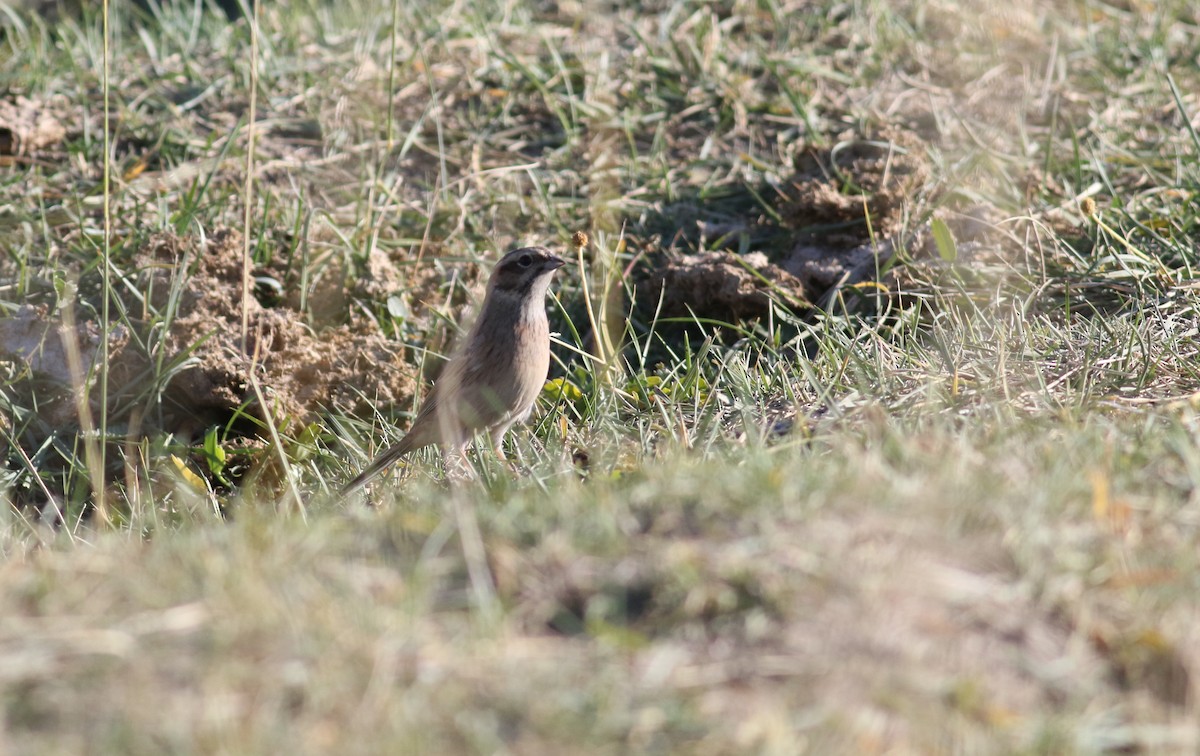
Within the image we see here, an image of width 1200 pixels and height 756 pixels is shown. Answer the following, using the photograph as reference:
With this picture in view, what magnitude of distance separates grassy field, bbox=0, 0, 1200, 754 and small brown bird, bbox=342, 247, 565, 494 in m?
0.17

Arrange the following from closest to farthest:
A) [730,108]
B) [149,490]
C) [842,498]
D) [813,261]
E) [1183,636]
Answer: [1183,636] < [842,498] < [149,490] < [813,261] < [730,108]

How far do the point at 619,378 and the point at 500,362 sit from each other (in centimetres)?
61

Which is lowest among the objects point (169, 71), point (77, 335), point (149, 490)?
point (149, 490)

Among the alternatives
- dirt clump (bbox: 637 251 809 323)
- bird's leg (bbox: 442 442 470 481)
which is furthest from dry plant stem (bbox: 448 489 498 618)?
dirt clump (bbox: 637 251 809 323)

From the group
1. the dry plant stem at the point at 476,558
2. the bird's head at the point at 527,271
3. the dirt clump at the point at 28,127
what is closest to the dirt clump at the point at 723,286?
the bird's head at the point at 527,271

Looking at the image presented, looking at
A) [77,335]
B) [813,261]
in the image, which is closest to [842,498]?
[813,261]

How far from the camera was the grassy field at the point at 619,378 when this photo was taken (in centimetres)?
253

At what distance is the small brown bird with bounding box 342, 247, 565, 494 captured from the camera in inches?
218

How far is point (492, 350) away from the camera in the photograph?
5.79m

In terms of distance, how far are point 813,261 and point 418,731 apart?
4321 millimetres

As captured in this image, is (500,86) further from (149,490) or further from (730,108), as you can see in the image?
(149,490)

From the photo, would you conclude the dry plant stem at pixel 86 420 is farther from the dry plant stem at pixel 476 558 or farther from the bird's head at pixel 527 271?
the dry plant stem at pixel 476 558

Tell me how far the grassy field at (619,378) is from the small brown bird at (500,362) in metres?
0.17

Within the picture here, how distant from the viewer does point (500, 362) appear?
575 cm
